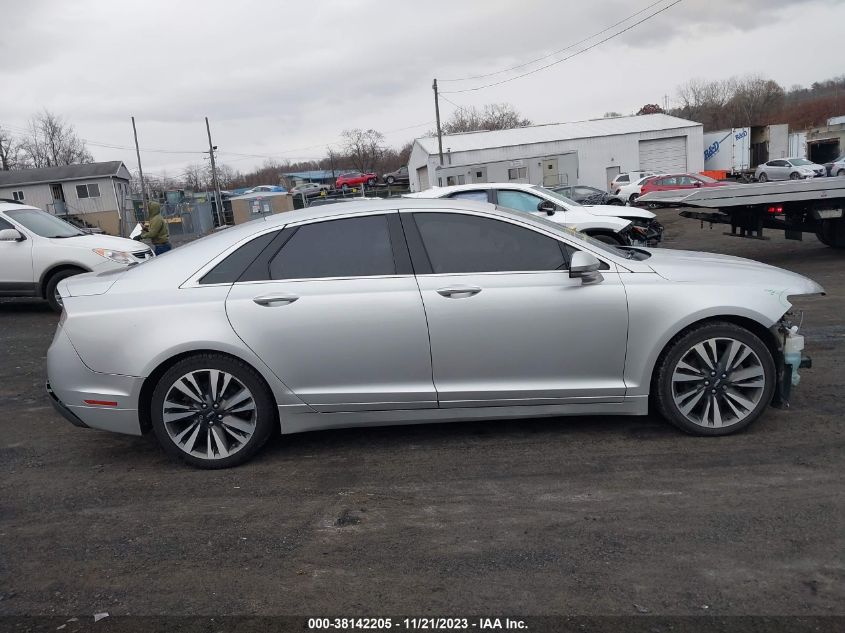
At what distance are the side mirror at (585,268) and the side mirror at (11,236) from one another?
946cm

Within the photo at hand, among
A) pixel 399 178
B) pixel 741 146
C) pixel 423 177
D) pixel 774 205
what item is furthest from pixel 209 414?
pixel 399 178

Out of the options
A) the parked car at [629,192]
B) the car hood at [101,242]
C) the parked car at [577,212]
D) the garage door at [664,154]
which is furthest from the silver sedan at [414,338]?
the garage door at [664,154]

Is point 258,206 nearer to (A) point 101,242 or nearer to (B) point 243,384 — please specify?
(A) point 101,242

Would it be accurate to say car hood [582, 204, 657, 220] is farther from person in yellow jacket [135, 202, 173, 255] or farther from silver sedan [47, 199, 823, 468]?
person in yellow jacket [135, 202, 173, 255]

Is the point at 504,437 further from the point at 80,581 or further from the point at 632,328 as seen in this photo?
the point at 80,581

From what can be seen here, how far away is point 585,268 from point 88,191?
54056mm

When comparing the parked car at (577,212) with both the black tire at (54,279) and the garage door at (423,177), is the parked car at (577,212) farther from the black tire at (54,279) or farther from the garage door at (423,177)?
the garage door at (423,177)

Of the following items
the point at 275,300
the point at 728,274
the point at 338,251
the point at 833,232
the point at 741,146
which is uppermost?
the point at 741,146

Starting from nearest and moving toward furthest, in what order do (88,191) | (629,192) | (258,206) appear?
(629,192)
(258,206)
(88,191)

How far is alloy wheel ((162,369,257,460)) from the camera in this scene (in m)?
4.34

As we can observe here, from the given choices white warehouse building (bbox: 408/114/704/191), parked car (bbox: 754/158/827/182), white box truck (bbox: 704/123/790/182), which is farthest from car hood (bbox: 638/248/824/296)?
white box truck (bbox: 704/123/790/182)

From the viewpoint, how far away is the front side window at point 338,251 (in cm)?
444

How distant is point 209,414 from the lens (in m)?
4.38

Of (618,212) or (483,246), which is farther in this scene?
(618,212)
